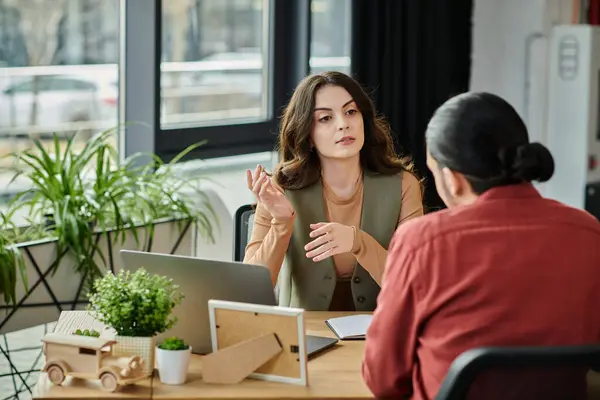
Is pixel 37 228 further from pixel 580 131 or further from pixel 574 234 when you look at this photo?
pixel 580 131

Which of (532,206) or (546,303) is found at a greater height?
(532,206)

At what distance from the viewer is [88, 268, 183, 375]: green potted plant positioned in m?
1.93

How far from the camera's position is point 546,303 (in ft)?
5.65

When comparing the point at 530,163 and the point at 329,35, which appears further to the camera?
the point at 329,35

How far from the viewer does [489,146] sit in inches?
69.2

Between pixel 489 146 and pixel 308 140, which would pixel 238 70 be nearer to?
pixel 308 140

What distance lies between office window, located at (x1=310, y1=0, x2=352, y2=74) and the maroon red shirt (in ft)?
11.0

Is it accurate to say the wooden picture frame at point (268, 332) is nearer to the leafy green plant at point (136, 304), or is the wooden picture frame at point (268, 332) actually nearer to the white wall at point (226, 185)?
the leafy green plant at point (136, 304)

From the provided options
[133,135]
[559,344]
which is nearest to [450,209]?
[559,344]

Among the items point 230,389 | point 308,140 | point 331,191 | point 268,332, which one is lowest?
point 230,389

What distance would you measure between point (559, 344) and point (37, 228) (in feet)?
7.20

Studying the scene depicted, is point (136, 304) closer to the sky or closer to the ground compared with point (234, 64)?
closer to the ground

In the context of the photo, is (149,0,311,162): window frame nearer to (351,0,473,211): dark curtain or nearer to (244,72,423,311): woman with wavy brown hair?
(351,0,473,211): dark curtain

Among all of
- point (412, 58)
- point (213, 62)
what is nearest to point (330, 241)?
point (213, 62)
